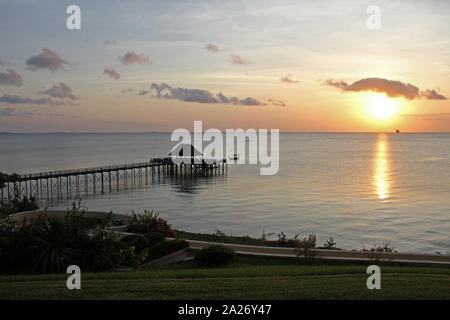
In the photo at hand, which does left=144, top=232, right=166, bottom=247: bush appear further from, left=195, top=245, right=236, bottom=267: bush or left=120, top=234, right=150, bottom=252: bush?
left=195, top=245, right=236, bottom=267: bush

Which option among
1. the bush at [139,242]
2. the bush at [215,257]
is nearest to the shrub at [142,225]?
the bush at [139,242]

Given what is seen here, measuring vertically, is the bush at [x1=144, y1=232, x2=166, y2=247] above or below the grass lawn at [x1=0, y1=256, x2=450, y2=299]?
below

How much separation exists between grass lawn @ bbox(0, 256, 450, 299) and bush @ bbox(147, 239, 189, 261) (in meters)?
5.32

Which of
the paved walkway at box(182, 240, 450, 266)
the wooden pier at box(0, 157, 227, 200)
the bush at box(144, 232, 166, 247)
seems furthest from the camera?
the wooden pier at box(0, 157, 227, 200)

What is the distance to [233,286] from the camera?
9.16 metres

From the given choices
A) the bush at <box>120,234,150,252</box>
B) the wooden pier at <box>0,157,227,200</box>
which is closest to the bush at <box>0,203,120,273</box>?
the bush at <box>120,234,150,252</box>

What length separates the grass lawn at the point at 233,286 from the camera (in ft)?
27.4

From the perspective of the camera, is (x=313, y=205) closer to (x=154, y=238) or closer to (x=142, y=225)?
(x=142, y=225)

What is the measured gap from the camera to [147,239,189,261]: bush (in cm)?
1634

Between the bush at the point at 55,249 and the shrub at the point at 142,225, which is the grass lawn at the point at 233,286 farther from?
the shrub at the point at 142,225

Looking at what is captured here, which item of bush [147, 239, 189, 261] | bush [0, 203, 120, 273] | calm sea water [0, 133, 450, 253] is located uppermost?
bush [0, 203, 120, 273]

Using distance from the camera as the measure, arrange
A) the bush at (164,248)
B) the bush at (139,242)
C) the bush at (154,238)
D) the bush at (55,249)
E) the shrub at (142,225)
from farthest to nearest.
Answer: the shrub at (142,225), the bush at (154,238), the bush at (139,242), the bush at (164,248), the bush at (55,249)

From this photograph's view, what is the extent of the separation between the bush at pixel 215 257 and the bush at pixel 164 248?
2.14m
